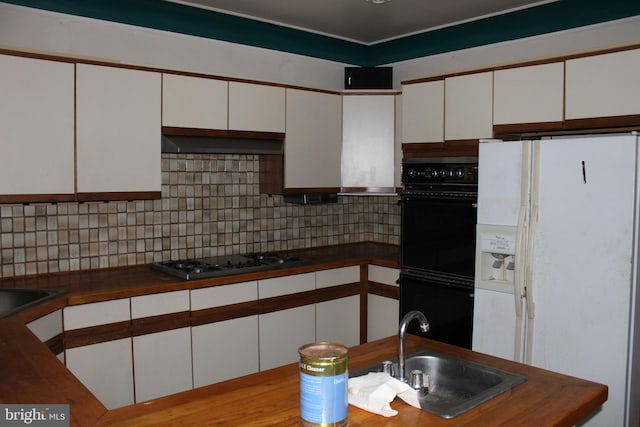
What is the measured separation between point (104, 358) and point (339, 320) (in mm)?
1665

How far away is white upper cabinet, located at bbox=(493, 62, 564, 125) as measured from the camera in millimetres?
3131

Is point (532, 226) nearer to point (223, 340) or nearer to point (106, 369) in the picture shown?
point (223, 340)

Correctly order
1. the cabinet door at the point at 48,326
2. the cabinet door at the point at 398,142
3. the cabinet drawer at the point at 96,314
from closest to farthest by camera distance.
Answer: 1. the cabinet door at the point at 48,326
2. the cabinet drawer at the point at 96,314
3. the cabinet door at the point at 398,142

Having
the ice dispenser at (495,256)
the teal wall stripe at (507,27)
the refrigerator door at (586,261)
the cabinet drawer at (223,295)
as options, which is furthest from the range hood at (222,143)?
the refrigerator door at (586,261)

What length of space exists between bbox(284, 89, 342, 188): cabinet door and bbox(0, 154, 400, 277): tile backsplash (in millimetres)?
364

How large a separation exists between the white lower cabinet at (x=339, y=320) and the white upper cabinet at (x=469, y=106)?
1375mm

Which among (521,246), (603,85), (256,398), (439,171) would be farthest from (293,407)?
(603,85)

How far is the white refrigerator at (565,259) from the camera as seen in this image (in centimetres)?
265

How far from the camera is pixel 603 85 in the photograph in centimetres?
294

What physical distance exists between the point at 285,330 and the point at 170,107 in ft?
5.25

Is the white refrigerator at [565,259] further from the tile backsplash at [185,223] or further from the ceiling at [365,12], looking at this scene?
the tile backsplash at [185,223]

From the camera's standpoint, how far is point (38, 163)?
2951mm

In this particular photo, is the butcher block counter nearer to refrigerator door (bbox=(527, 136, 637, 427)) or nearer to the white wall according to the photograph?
refrigerator door (bbox=(527, 136, 637, 427))

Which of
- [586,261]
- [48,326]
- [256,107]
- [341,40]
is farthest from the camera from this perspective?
[341,40]
